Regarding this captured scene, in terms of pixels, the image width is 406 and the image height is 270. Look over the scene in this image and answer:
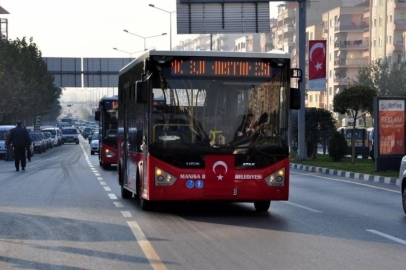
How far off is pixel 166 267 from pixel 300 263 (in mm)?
1444

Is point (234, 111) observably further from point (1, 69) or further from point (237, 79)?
point (1, 69)

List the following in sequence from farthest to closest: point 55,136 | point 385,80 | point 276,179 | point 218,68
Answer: point 55,136
point 385,80
point 218,68
point 276,179

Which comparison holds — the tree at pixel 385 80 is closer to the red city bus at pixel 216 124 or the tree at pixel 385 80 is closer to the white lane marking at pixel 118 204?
the white lane marking at pixel 118 204

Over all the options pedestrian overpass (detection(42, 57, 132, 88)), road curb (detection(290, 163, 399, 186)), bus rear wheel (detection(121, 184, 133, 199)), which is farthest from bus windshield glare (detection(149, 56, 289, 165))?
pedestrian overpass (detection(42, 57, 132, 88))

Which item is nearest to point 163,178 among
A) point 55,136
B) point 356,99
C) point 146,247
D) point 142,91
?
point 142,91

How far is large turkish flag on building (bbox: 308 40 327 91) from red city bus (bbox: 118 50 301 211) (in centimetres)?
2573

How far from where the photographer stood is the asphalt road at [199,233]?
1093 cm

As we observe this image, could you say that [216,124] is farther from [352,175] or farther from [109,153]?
[109,153]

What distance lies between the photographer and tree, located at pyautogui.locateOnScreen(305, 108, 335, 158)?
46.6m

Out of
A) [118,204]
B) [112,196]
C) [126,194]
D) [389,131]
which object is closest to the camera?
[118,204]

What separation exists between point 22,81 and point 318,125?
50.4 m

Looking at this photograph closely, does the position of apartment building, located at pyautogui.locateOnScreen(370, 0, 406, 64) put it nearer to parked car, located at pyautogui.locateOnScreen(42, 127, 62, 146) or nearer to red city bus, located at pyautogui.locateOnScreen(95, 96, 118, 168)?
parked car, located at pyautogui.locateOnScreen(42, 127, 62, 146)

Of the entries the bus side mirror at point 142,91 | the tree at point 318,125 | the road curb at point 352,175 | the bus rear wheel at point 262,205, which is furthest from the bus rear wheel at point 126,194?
the tree at point 318,125

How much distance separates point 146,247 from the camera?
39.8 ft
